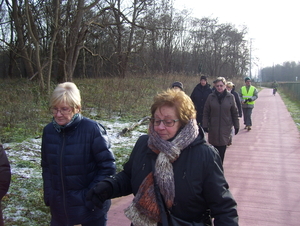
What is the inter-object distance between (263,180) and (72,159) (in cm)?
452

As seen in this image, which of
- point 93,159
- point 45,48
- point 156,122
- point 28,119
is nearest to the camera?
point 156,122

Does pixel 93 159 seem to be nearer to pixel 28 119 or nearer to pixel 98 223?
pixel 98 223

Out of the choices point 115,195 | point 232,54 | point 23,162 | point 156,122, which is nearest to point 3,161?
point 115,195

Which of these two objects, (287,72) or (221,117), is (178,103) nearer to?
(221,117)

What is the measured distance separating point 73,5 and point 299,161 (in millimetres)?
13025

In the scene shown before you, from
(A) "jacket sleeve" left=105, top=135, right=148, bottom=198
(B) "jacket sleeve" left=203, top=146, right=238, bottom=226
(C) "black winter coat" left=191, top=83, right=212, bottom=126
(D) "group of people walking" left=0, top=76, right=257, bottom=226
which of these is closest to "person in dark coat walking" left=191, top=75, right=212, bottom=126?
(C) "black winter coat" left=191, top=83, right=212, bottom=126

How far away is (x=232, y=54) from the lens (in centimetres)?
4959

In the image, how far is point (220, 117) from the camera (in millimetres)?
6059

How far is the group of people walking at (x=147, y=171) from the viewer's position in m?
2.08

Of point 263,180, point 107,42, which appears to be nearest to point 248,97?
point 263,180

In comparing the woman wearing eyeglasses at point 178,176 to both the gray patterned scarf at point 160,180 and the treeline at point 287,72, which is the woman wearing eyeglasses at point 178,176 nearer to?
the gray patterned scarf at point 160,180

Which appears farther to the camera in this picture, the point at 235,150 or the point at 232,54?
the point at 232,54

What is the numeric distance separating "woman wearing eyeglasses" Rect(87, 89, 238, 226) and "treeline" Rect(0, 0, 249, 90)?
11.7m

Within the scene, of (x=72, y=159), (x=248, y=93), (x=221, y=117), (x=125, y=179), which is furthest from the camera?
(x=248, y=93)
